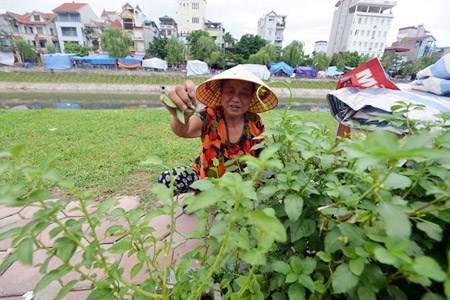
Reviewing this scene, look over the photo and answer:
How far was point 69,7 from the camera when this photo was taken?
37.1 m

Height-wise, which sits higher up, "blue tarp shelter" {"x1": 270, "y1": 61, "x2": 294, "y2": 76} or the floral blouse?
the floral blouse

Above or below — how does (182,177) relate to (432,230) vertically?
below

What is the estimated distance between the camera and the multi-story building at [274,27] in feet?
170

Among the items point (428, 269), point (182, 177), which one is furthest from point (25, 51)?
point (428, 269)

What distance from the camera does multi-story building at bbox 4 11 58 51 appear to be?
36625 mm

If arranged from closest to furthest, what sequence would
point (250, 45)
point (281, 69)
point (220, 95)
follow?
1. point (220, 95)
2. point (281, 69)
3. point (250, 45)

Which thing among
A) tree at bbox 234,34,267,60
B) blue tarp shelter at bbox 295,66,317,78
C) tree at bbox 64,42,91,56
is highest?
tree at bbox 234,34,267,60

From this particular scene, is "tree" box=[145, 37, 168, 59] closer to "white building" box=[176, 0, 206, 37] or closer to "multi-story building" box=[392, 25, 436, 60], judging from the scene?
"white building" box=[176, 0, 206, 37]

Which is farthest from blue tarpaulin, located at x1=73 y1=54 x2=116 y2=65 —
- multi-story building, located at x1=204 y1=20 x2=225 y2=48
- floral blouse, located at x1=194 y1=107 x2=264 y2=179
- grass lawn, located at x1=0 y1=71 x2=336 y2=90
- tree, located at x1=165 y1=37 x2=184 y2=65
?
floral blouse, located at x1=194 y1=107 x2=264 y2=179

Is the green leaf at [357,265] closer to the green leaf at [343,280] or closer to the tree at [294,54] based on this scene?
the green leaf at [343,280]

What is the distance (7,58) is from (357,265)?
40.5 meters

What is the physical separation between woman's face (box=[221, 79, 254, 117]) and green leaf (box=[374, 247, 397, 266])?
1.50 metres

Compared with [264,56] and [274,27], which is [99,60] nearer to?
[264,56]

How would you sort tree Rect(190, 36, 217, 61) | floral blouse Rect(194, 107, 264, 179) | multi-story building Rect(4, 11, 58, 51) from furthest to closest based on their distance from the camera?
multi-story building Rect(4, 11, 58, 51), tree Rect(190, 36, 217, 61), floral blouse Rect(194, 107, 264, 179)
